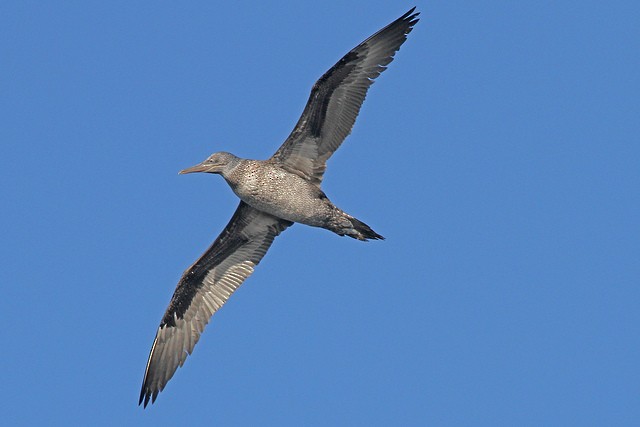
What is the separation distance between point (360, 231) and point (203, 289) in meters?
3.46

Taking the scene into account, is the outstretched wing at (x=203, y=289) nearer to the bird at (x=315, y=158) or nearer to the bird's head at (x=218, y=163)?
the bird at (x=315, y=158)

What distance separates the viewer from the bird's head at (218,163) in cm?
1883

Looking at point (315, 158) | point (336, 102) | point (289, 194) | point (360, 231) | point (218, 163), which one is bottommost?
point (360, 231)

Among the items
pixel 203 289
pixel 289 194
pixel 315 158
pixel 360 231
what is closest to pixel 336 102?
pixel 315 158

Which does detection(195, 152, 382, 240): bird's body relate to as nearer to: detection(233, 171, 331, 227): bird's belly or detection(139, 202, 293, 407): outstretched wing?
detection(233, 171, 331, 227): bird's belly

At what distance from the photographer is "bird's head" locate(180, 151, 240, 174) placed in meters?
18.8

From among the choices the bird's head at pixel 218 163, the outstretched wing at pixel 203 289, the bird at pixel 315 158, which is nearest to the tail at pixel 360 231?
the bird at pixel 315 158

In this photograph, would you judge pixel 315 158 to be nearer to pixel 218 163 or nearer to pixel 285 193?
pixel 285 193

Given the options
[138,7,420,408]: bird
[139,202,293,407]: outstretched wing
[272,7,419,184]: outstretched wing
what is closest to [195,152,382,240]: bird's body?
[138,7,420,408]: bird

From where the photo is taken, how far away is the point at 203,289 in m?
20.5

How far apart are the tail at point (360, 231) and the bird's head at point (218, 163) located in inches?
87.5

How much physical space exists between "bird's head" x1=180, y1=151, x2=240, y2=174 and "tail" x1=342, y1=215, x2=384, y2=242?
2224 millimetres

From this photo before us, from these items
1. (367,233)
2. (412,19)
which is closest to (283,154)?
(367,233)

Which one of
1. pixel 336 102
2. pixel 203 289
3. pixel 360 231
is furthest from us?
pixel 203 289
